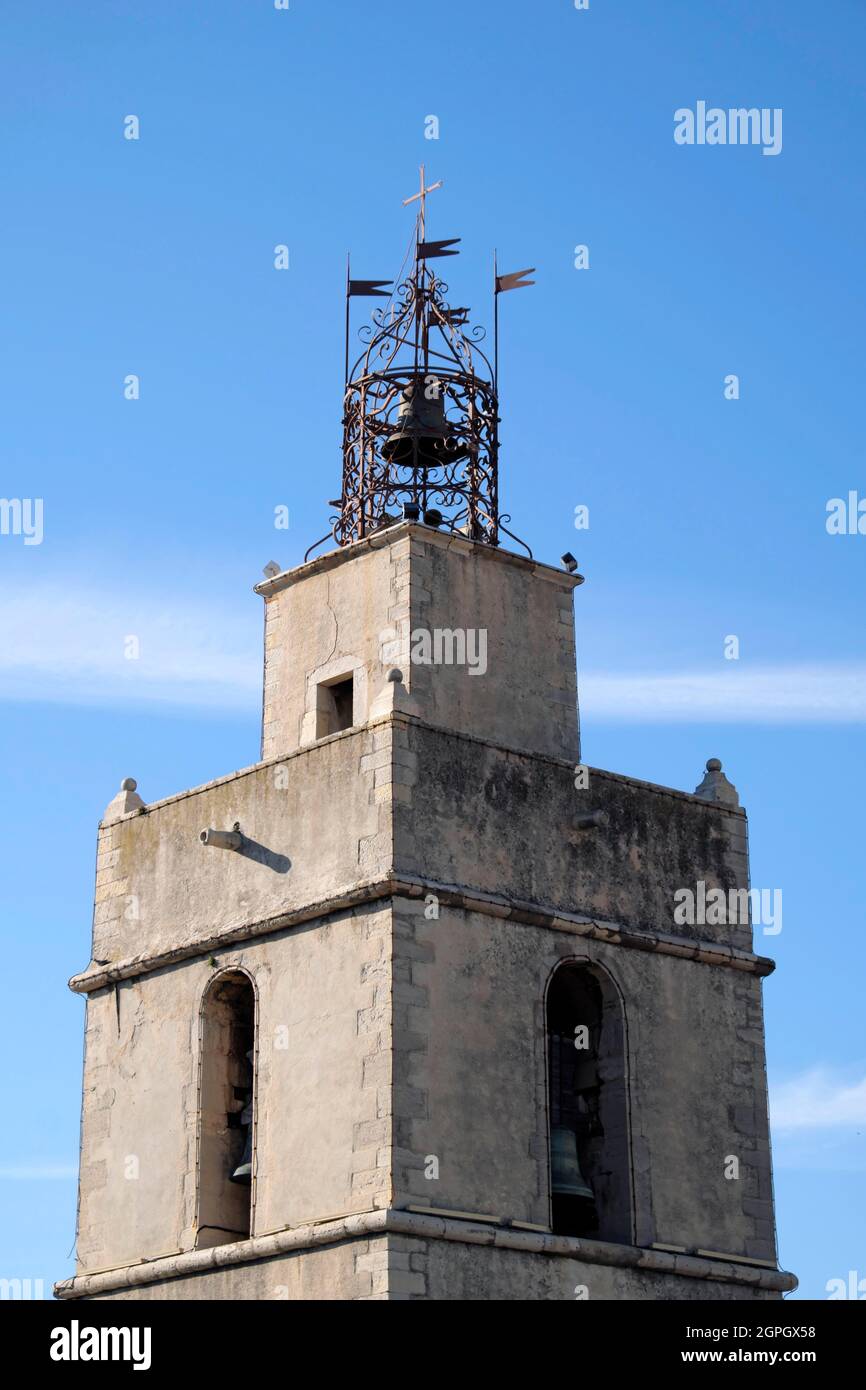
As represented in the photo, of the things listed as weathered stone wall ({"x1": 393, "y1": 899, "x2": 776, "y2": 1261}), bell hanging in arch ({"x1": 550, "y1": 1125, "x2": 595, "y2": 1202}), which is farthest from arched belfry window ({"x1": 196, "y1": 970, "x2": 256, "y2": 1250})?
bell hanging in arch ({"x1": 550, "y1": 1125, "x2": 595, "y2": 1202})

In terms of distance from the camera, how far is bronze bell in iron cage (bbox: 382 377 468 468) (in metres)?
29.6

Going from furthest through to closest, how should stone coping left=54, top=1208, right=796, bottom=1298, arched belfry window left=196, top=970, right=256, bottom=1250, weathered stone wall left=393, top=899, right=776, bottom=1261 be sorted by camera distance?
arched belfry window left=196, top=970, right=256, bottom=1250 < weathered stone wall left=393, top=899, right=776, bottom=1261 < stone coping left=54, top=1208, right=796, bottom=1298

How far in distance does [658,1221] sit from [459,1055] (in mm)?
2852

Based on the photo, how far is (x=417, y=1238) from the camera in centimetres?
2464

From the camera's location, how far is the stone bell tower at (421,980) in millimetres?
25484

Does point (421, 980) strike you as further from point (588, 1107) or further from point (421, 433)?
point (421, 433)

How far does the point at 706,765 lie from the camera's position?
97.8ft

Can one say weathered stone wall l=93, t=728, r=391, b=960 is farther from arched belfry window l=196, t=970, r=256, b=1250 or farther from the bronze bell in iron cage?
the bronze bell in iron cage

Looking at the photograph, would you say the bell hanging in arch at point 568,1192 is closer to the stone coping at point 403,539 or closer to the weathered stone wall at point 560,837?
the weathered stone wall at point 560,837

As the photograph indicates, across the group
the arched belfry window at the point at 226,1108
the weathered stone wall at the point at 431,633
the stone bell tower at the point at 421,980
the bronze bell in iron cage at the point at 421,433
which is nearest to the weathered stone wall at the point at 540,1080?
the stone bell tower at the point at 421,980

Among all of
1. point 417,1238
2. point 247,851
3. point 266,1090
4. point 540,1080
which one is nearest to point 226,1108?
point 266,1090

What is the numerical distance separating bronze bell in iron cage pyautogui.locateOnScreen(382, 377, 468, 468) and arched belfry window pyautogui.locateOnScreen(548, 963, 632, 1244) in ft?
19.6
